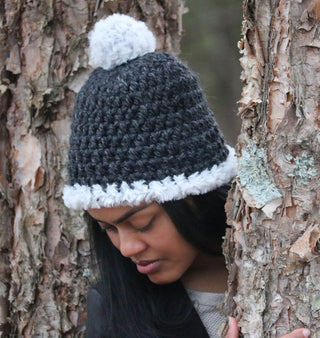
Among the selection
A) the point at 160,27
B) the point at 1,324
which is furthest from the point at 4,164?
the point at 160,27

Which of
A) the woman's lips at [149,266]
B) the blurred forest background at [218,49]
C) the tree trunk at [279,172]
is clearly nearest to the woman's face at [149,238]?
the woman's lips at [149,266]

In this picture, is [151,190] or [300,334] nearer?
[300,334]

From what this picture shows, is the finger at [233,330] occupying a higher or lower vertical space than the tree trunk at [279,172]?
lower

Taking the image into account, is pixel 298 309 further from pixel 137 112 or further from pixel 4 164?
pixel 4 164

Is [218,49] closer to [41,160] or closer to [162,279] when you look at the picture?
[41,160]

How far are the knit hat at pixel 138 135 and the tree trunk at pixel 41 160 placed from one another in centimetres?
44

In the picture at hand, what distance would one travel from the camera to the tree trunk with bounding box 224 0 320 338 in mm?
1222

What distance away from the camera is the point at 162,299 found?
1918 millimetres

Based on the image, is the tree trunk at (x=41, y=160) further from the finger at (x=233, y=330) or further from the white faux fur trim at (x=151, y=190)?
the finger at (x=233, y=330)

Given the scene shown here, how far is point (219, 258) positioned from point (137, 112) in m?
0.56

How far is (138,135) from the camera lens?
157cm

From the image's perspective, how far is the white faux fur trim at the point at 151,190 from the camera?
1560mm

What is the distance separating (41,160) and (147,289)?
0.59 meters

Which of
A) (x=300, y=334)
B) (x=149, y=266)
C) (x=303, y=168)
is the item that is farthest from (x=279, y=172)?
(x=149, y=266)
